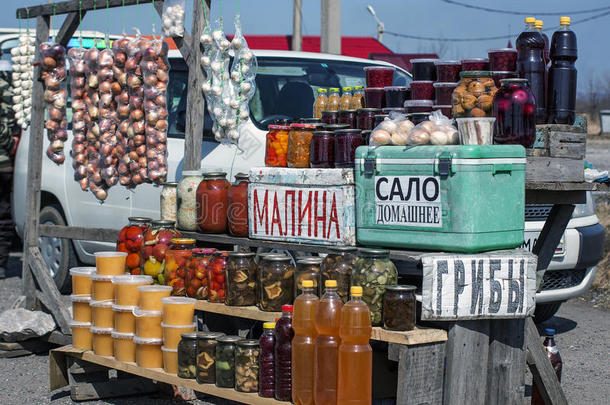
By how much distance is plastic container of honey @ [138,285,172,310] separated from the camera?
5215 mm

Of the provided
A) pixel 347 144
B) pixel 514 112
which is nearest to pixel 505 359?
Result: pixel 514 112

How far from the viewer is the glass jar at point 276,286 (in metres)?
4.74

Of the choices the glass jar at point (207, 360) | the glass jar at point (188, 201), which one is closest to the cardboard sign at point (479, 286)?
the glass jar at point (207, 360)

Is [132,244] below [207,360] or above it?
above

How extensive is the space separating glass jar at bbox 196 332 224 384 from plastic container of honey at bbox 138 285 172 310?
49 centimetres

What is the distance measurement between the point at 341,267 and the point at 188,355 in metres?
1.05

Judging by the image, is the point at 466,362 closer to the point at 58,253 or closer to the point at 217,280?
the point at 217,280

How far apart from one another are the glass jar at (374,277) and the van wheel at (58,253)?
492 centimetres

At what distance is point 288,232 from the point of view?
4992 millimetres

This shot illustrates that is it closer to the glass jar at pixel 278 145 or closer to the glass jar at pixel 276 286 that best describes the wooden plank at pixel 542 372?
the glass jar at pixel 276 286

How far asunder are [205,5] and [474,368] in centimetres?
299

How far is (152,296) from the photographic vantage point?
521 centimetres

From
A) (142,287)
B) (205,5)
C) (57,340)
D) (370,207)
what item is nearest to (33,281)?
(57,340)

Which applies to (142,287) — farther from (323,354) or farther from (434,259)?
(434,259)
